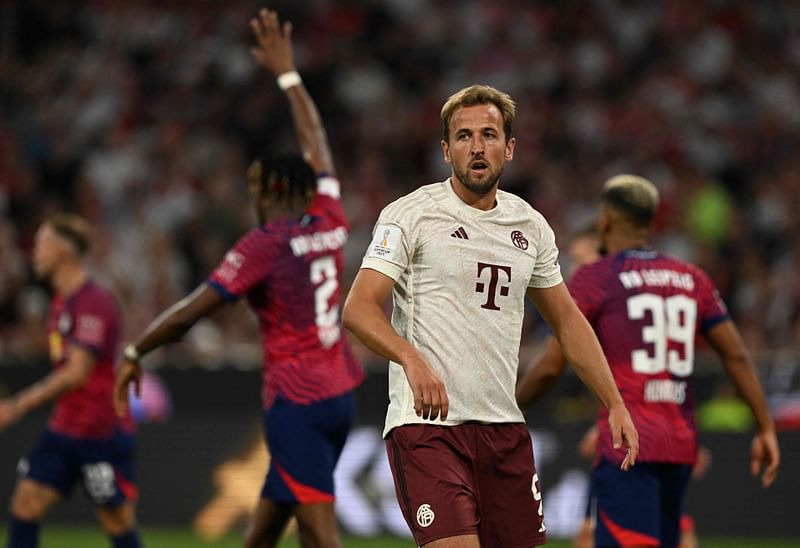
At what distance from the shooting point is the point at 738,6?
19.0 metres

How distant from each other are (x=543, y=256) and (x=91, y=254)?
33.9ft

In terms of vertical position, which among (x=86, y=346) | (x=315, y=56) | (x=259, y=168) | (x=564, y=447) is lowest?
(x=564, y=447)

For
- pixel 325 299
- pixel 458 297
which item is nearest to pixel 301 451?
pixel 325 299

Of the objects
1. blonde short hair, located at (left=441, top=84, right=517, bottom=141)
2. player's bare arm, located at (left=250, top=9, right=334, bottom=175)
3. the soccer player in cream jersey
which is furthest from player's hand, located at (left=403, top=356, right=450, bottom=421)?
player's bare arm, located at (left=250, top=9, right=334, bottom=175)

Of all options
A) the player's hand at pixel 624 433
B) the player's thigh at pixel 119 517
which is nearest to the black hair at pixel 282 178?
the player's thigh at pixel 119 517

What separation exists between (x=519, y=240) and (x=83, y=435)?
451 cm

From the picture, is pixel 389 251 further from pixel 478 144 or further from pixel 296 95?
pixel 296 95

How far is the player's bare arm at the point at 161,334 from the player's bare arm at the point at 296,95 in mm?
1279

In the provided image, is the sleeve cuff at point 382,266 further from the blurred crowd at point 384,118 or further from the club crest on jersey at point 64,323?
the blurred crowd at point 384,118

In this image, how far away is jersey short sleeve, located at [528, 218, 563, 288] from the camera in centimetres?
622

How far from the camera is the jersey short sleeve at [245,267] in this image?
7.84 meters

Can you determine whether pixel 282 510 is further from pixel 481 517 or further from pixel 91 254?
pixel 91 254

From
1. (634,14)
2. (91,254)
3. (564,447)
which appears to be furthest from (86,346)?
(634,14)

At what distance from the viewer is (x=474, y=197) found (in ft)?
20.0
